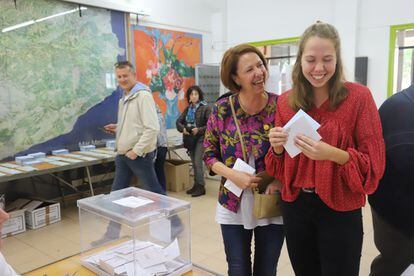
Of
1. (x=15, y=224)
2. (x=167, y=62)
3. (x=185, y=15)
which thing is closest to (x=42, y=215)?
(x=15, y=224)

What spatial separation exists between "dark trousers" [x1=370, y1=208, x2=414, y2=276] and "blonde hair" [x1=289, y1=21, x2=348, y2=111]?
551mm

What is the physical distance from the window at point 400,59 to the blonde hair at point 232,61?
4.29 metres

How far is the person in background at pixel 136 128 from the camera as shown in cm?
303

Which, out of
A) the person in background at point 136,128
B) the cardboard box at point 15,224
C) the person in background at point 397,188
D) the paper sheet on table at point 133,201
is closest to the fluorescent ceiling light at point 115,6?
the person in background at point 136,128

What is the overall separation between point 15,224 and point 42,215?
28cm

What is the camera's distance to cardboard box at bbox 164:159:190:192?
509cm

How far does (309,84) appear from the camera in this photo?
1327 mm

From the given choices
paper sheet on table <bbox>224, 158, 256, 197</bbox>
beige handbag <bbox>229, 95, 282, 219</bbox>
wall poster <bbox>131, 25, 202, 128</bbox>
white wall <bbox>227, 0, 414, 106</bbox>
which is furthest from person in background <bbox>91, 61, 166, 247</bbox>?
white wall <bbox>227, 0, 414, 106</bbox>

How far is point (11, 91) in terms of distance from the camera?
404 centimetres

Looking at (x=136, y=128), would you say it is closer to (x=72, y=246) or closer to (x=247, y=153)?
(x=72, y=246)

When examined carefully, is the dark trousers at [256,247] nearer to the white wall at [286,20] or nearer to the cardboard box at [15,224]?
the cardboard box at [15,224]

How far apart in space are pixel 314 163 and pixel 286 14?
5.36m

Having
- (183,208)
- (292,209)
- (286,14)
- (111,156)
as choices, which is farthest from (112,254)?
(286,14)

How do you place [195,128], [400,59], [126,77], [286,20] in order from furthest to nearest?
[286,20] < [400,59] < [195,128] < [126,77]
